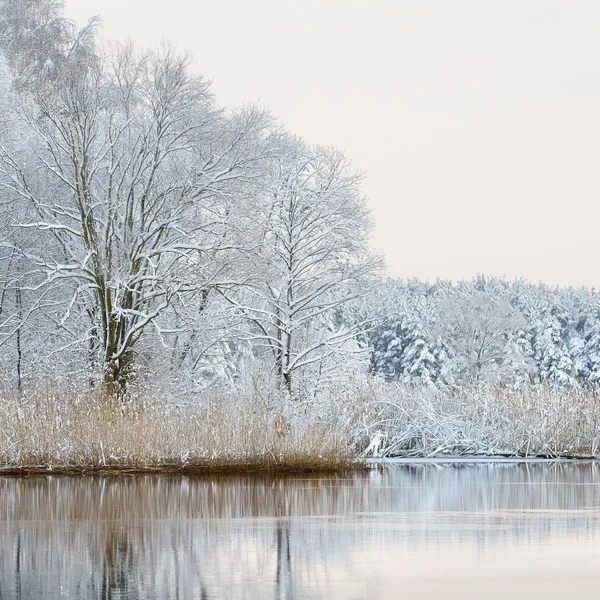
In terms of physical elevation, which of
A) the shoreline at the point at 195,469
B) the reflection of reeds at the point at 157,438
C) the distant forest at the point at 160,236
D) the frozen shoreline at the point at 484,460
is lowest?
the frozen shoreline at the point at 484,460

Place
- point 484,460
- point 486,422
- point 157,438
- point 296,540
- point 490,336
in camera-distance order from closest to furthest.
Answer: point 296,540, point 157,438, point 484,460, point 486,422, point 490,336

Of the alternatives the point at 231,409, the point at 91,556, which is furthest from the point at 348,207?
the point at 91,556

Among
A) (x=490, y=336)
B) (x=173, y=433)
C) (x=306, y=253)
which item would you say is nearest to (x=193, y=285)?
(x=306, y=253)

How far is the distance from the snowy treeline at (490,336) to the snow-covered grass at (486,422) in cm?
3093

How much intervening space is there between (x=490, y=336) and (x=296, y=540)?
5719 centimetres

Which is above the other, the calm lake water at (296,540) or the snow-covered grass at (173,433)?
the snow-covered grass at (173,433)

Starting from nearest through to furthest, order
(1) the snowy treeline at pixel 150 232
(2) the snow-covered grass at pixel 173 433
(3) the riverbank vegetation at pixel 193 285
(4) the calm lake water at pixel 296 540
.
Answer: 1. (4) the calm lake water at pixel 296 540
2. (2) the snow-covered grass at pixel 173 433
3. (3) the riverbank vegetation at pixel 193 285
4. (1) the snowy treeline at pixel 150 232

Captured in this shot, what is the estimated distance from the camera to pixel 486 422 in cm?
3044

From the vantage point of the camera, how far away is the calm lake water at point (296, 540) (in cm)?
895

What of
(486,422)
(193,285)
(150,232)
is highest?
(150,232)

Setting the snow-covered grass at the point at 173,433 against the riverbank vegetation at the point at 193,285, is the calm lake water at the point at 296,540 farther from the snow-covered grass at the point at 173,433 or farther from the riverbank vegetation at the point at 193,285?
the riverbank vegetation at the point at 193,285

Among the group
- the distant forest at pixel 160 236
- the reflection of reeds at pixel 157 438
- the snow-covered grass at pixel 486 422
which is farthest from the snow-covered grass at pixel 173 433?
the snow-covered grass at pixel 486 422

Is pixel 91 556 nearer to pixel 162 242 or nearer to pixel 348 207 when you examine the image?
pixel 162 242

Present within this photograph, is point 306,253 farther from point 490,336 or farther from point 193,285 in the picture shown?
point 490,336
